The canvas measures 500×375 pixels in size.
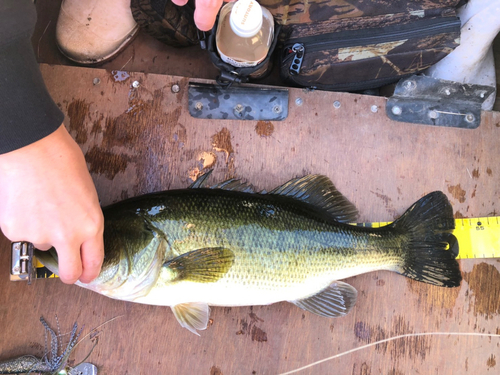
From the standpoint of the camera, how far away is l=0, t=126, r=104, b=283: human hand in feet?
3.68

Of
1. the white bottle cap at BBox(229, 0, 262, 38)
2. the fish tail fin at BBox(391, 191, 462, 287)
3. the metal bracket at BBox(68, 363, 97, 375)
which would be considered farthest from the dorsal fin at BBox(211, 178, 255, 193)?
the metal bracket at BBox(68, 363, 97, 375)

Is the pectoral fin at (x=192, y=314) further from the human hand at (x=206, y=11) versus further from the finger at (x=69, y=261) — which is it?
the human hand at (x=206, y=11)

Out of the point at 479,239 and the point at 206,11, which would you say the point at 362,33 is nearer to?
the point at 206,11

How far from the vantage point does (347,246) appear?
179 centimetres

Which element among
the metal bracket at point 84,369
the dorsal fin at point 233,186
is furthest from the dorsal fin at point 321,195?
the metal bracket at point 84,369

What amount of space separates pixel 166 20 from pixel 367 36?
3.75 feet

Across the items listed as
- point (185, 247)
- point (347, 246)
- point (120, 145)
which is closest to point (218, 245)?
point (185, 247)

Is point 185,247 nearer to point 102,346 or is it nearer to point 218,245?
point 218,245

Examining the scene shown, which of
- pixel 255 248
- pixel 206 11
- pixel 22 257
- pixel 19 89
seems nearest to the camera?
pixel 19 89

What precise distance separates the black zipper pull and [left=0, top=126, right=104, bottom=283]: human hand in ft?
4.18

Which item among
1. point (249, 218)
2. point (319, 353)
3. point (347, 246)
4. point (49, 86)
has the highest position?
point (49, 86)

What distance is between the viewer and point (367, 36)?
196 centimetres

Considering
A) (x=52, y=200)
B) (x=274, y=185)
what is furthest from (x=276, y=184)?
(x=52, y=200)

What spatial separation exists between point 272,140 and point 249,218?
605mm
